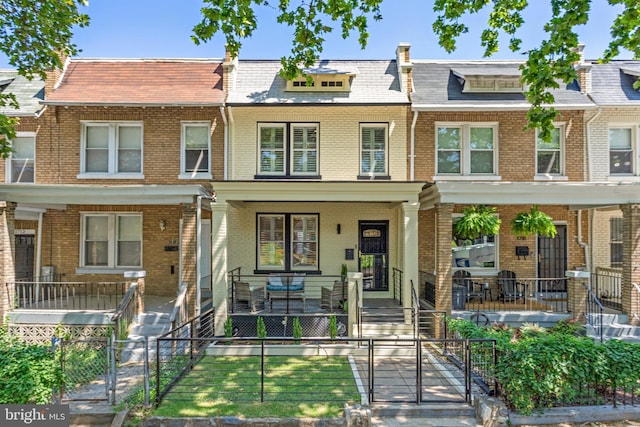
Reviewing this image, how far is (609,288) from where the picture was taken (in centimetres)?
1291

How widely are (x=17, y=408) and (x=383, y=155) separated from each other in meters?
11.4

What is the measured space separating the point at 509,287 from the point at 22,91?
19.2 meters

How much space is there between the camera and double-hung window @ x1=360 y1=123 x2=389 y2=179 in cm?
1303

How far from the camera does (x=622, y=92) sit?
13.1m

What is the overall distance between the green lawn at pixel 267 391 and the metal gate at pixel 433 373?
69cm

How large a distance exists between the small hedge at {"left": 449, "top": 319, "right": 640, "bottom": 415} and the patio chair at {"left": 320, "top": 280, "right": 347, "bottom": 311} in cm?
490

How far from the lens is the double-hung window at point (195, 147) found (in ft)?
42.8

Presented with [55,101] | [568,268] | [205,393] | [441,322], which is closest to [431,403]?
[441,322]

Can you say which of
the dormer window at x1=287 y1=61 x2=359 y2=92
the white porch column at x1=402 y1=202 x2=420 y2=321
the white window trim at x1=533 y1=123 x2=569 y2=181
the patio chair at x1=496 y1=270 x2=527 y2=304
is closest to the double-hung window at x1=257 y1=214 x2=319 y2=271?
the white porch column at x1=402 y1=202 x2=420 y2=321

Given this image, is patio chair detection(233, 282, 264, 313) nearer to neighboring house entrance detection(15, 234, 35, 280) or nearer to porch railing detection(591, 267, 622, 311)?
neighboring house entrance detection(15, 234, 35, 280)

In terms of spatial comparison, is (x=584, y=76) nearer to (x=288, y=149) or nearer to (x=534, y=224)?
(x=534, y=224)

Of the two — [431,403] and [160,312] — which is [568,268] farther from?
[160,312]

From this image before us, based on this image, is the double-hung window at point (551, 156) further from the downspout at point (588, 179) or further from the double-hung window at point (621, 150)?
the double-hung window at point (621, 150)

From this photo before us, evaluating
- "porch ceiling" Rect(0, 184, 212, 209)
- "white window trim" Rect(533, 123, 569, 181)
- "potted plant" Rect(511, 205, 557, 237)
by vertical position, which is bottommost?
"potted plant" Rect(511, 205, 557, 237)
